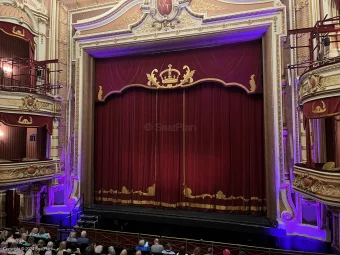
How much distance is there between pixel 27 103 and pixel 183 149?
15.3 feet

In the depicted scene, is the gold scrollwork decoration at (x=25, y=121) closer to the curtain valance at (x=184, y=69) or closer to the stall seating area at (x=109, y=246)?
the curtain valance at (x=184, y=69)

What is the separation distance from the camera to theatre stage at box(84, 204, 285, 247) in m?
7.55

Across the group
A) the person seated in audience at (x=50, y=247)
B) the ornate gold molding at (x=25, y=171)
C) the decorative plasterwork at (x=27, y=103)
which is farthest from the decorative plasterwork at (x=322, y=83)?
the ornate gold molding at (x=25, y=171)

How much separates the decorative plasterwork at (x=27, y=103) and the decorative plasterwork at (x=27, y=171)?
1441 mm

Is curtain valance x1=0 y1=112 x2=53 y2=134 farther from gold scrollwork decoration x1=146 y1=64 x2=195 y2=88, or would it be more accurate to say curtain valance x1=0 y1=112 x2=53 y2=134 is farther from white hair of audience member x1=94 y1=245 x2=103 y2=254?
white hair of audience member x1=94 y1=245 x2=103 y2=254

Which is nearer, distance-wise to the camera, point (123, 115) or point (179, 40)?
point (179, 40)

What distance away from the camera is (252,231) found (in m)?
7.49

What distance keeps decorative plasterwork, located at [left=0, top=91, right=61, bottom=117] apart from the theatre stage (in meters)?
3.26

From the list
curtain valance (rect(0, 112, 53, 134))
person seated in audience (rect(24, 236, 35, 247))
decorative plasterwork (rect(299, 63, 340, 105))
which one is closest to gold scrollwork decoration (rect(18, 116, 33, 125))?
curtain valance (rect(0, 112, 53, 134))

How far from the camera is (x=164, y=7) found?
9.02 metres

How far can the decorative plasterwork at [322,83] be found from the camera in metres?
5.33

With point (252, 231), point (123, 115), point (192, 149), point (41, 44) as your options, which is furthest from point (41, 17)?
point (252, 231)

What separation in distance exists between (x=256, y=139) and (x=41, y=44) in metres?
7.35

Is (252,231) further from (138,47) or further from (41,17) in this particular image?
(41,17)
